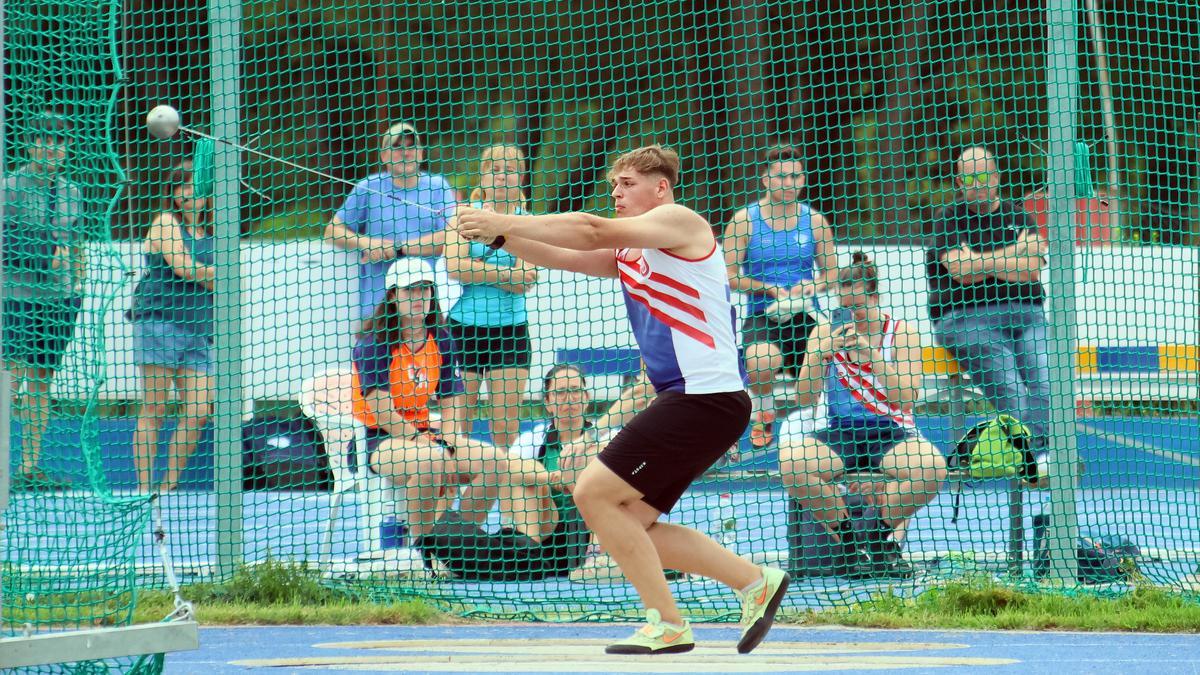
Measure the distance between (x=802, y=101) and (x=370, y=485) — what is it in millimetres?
4731

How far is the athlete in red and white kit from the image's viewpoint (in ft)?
17.3

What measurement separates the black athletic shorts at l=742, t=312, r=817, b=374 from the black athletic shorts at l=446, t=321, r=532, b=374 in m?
1.25

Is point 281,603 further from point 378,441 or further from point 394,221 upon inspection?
point 394,221

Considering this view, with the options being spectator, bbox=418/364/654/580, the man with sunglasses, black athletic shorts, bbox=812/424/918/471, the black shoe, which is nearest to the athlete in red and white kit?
spectator, bbox=418/364/654/580

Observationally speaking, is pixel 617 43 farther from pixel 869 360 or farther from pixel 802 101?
pixel 869 360

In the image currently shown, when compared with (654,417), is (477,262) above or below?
above

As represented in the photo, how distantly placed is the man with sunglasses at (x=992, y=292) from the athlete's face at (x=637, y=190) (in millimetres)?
2963

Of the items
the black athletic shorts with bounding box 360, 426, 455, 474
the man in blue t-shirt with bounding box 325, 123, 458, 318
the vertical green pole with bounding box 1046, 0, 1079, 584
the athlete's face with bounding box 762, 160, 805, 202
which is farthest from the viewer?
the man in blue t-shirt with bounding box 325, 123, 458, 318

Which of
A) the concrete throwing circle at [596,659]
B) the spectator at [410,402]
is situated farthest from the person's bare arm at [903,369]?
the spectator at [410,402]

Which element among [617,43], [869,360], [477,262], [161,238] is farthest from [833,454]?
[617,43]

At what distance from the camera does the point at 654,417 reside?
→ 5320 millimetres

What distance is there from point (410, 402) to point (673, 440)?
289 centimetres

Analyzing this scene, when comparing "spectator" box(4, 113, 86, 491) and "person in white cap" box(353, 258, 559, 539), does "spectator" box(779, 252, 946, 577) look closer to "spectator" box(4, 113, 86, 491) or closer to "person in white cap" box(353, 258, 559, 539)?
"person in white cap" box(353, 258, 559, 539)

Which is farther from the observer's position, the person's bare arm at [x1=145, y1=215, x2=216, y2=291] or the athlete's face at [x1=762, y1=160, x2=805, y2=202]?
the person's bare arm at [x1=145, y1=215, x2=216, y2=291]
